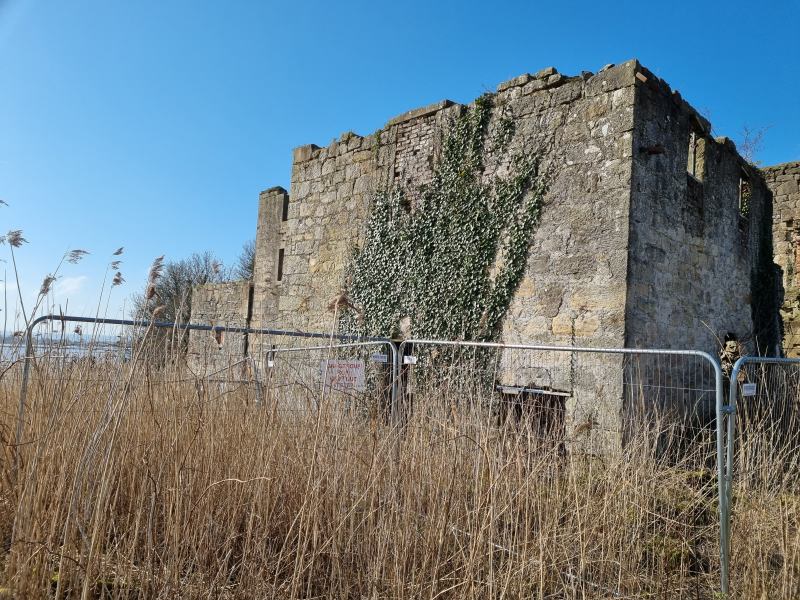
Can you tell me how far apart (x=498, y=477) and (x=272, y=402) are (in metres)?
1.43

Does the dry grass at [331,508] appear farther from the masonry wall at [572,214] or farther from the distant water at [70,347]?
the masonry wall at [572,214]

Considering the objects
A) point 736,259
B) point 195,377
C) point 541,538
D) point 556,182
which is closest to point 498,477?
point 541,538

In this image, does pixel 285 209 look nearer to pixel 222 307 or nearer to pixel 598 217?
pixel 222 307

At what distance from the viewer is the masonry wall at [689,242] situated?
6.18m

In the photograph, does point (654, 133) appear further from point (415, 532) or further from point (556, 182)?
point (415, 532)

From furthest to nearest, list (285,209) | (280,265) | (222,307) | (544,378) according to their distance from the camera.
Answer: (222,307) → (285,209) → (280,265) → (544,378)

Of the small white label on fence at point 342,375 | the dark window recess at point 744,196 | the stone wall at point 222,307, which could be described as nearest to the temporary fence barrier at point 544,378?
the small white label on fence at point 342,375

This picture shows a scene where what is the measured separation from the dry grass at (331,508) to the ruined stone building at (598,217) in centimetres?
176

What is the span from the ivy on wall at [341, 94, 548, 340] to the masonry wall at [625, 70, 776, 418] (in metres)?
1.16

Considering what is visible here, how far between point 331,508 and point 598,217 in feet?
14.1

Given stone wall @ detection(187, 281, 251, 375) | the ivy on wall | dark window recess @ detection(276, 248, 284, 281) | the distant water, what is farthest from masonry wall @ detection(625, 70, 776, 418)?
stone wall @ detection(187, 281, 251, 375)

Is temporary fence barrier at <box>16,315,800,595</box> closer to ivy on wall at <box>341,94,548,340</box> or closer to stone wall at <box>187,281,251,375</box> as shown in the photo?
ivy on wall at <box>341,94,548,340</box>

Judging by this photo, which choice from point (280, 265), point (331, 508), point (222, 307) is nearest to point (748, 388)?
point (331, 508)

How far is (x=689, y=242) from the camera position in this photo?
7.07 m
